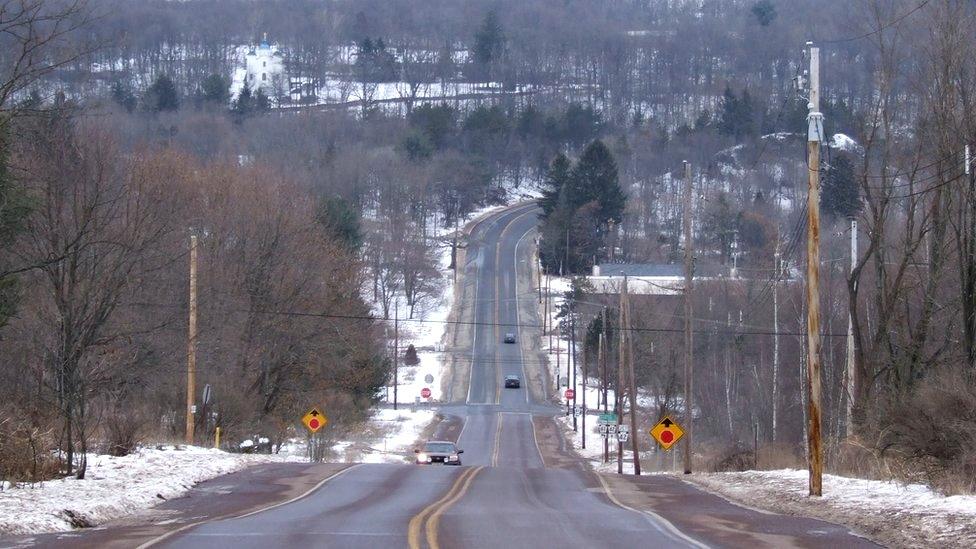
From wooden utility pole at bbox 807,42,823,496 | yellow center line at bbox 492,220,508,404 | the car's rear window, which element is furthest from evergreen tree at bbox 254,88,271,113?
wooden utility pole at bbox 807,42,823,496

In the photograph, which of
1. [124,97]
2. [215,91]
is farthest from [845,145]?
[215,91]

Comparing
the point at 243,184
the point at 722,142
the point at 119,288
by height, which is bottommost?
the point at 119,288

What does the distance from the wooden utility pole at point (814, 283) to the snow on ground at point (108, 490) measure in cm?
1130

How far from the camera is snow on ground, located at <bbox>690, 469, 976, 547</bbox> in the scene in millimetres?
14211

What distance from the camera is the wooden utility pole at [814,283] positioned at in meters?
19.9

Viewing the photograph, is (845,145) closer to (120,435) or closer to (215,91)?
(120,435)

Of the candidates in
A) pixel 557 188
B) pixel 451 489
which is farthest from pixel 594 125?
pixel 451 489

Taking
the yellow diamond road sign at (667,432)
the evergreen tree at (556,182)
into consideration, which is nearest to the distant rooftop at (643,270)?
the evergreen tree at (556,182)

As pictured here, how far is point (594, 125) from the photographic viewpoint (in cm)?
17162

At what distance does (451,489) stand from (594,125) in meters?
151

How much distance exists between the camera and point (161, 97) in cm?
15238

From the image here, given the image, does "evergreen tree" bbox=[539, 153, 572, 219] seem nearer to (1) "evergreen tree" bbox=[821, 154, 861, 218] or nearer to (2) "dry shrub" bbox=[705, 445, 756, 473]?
(1) "evergreen tree" bbox=[821, 154, 861, 218]

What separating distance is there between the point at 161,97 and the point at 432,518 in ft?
473

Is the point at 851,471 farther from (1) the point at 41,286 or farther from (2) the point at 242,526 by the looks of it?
(1) the point at 41,286
